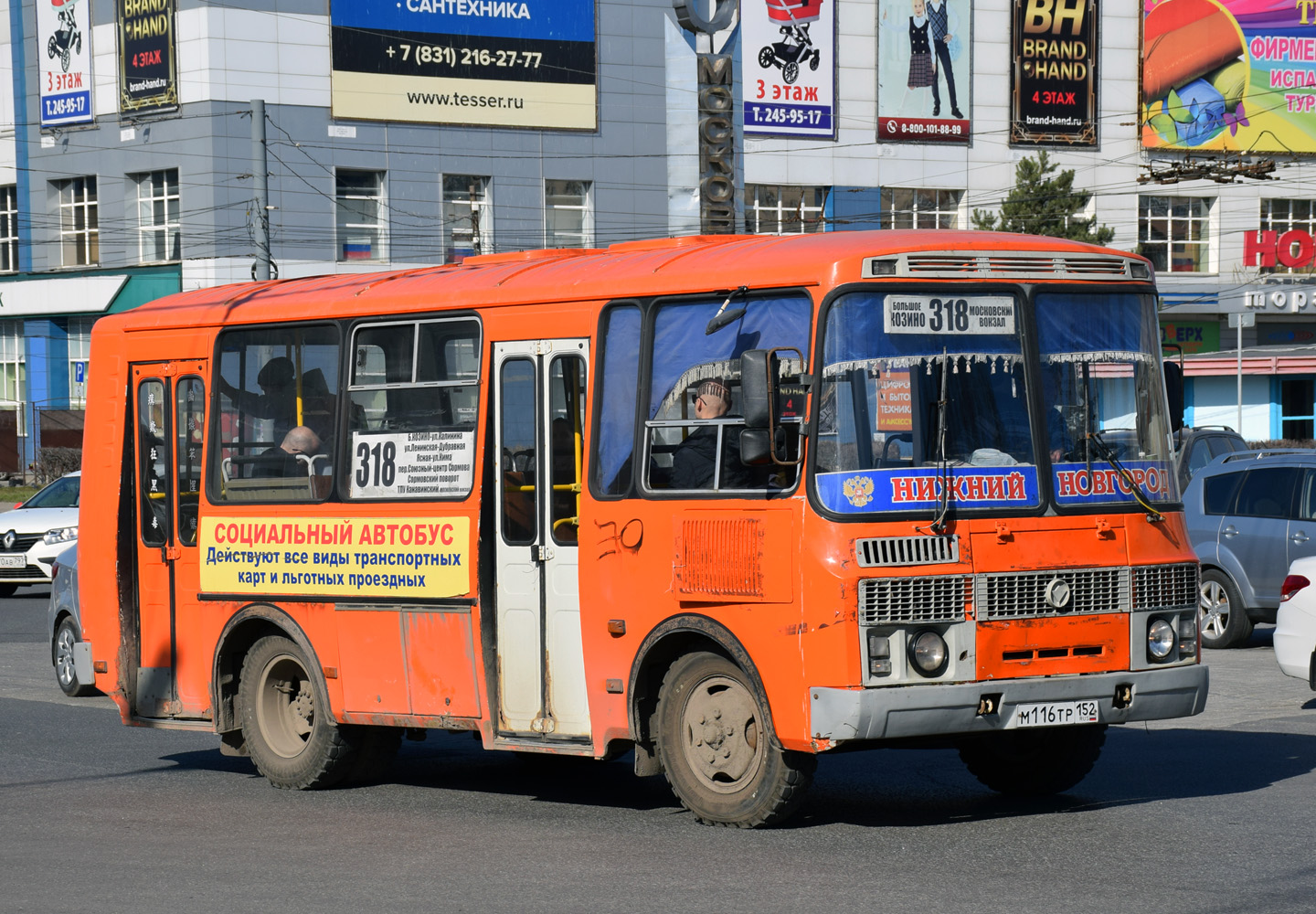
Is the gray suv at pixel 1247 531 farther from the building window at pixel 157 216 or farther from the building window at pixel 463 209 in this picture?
the building window at pixel 157 216

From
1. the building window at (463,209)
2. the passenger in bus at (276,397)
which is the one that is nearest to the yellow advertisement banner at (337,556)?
the passenger in bus at (276,397)

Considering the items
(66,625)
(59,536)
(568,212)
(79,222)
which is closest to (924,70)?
(568,212)

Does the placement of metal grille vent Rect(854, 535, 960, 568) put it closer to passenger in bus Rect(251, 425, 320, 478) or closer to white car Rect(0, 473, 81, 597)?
passenger in bus Rect(251, 425, 320, 478)

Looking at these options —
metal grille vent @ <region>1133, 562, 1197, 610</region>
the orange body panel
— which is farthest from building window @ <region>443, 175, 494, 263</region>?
metal grille vent @ <region>1133, 562, 1197, 610</region>

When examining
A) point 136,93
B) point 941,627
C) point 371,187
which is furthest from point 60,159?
point 941,627

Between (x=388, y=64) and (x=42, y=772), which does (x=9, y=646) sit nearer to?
(x=42, y=772)

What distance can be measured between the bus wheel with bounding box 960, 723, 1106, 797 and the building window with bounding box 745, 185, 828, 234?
55112 mm

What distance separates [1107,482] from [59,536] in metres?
18.7

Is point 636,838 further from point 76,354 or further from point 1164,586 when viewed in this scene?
point 76,354

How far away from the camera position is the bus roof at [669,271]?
8711 millimetres

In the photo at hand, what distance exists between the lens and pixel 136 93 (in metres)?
55.2

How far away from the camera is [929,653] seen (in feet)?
27.5

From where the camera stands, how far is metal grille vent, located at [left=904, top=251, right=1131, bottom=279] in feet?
28.6

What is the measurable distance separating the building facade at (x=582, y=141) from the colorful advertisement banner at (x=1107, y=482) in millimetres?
36958
